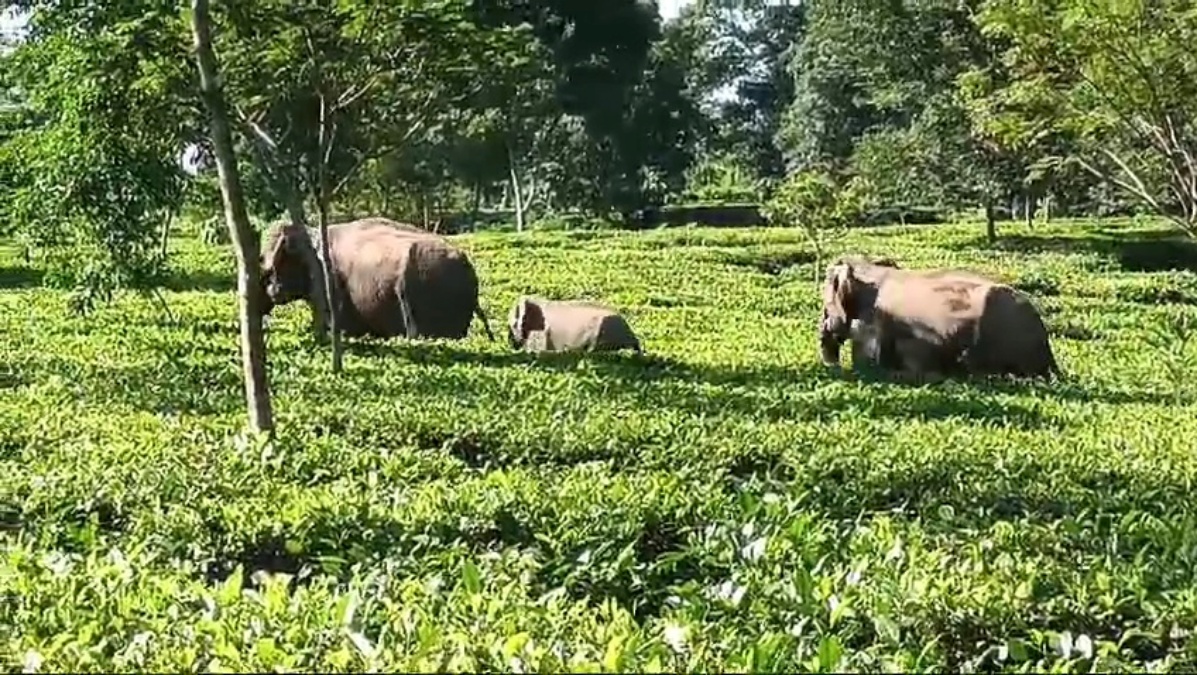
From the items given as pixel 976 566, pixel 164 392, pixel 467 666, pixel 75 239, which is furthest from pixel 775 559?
pixel 75 239

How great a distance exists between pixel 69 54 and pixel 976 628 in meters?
7.08

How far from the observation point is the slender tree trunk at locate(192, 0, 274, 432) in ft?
25.2

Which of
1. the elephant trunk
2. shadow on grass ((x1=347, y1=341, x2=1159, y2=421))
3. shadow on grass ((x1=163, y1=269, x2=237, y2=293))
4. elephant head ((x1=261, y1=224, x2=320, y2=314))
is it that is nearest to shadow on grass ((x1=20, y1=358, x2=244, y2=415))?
shadow on grass ((x1=347, y1=341, x2=1159, y2=421))

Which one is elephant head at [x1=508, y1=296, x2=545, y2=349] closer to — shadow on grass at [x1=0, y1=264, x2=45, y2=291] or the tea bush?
the tea bush

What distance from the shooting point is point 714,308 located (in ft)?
65.1

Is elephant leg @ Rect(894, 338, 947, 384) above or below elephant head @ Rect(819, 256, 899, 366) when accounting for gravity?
below

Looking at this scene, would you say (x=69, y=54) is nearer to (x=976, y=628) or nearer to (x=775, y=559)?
(x=775, y=559)

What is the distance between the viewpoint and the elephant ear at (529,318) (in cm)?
1534

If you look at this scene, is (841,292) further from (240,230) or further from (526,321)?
(240,230)

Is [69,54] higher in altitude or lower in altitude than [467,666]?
higher

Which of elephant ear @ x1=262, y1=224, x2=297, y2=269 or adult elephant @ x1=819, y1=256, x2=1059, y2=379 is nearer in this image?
adult elephant @ x1=819, y1=256, x2=1059, y2=379

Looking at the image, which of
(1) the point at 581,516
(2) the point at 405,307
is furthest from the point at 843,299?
(1) the point at 581,516

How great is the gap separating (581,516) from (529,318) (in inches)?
382

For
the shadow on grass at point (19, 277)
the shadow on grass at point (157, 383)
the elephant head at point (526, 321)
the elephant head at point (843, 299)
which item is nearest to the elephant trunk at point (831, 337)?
the elephant head at point (843, 299)
